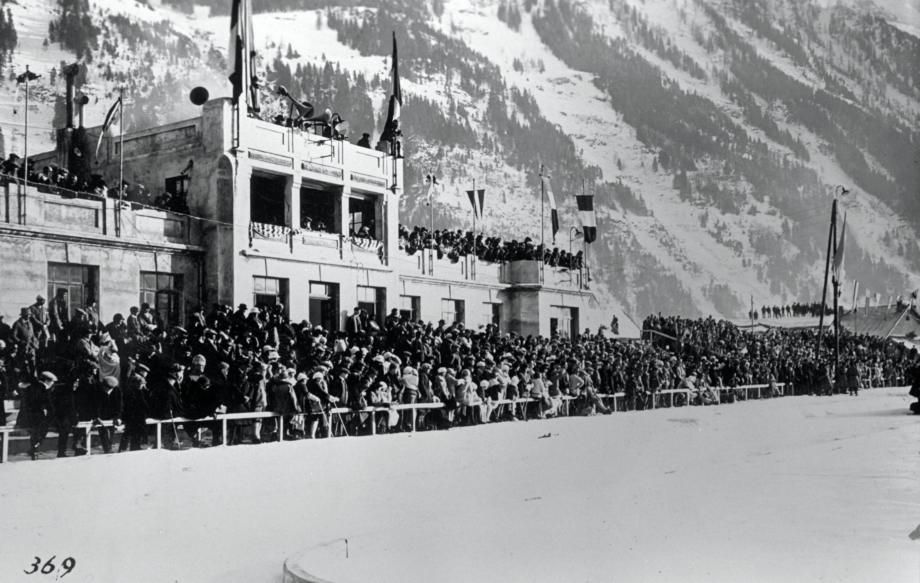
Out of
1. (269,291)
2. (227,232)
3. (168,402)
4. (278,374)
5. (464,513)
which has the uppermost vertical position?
(227,232)

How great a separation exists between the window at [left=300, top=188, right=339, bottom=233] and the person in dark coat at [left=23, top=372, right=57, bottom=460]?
15.8m

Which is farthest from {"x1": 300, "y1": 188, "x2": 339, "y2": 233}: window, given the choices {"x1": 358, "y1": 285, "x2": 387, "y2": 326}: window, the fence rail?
the fence rail

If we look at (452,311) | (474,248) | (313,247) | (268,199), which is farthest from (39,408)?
(474,248)

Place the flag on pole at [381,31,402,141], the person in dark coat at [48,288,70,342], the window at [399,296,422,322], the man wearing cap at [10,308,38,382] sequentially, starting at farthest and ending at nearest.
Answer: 1. the window at [399,296,422,322]
2. the flag on pole at [381,31,402,141]
3. the person in dark coat at [48,288,70,342]
4. the man wearing cap at [10,308,38,382]

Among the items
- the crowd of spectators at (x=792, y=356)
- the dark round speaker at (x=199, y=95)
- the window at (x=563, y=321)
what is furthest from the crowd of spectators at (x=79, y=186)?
the crowd of spectators at (x=792, y=356)

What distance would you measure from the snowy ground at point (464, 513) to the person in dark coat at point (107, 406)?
0.60 meters

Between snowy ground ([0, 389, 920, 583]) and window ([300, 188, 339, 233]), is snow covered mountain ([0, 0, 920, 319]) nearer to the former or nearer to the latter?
window ([300, 188, 339, 233])

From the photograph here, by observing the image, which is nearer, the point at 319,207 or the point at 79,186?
the point at 79,186

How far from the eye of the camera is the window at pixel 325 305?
89.0 ft

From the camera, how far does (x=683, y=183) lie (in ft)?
238

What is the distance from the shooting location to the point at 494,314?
36781mm

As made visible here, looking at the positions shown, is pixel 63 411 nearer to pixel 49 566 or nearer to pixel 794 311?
pixel 49 566

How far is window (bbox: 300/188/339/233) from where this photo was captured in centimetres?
2828

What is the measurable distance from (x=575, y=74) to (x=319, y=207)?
32.5ft
